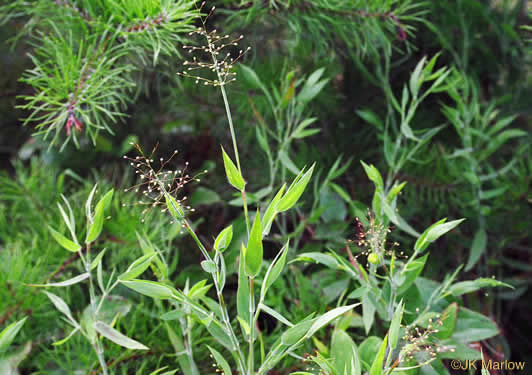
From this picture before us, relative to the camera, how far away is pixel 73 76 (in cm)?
29

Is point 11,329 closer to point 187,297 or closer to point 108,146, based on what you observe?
point 187,297

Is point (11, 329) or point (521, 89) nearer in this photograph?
point (11, 329)

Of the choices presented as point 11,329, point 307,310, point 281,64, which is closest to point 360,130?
point 281,64

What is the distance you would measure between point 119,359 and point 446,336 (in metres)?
0.18

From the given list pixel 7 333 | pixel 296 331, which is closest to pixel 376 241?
pixel 296 331

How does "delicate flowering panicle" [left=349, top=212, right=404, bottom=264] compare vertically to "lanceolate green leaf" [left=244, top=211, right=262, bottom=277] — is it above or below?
below

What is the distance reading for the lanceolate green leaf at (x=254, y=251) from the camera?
0.18 metres

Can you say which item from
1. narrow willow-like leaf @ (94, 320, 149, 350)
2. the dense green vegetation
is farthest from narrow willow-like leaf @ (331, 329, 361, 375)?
narrow willow-like leaf @ (94, 320, 149, 350)

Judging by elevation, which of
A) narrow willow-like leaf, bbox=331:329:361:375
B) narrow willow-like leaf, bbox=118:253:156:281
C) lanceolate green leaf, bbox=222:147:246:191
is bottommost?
narrow willow-like leaf, bbox=331:329:361:375

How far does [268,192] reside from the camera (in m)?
0.32

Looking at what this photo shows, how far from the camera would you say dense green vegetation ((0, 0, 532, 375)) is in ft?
0.80

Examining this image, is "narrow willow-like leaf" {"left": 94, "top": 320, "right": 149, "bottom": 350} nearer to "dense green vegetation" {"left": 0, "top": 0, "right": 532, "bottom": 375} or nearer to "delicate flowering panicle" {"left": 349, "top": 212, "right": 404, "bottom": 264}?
"dense green vegetation" {"left": 0, "top": 0, "right": 532, "bottom": 375}
